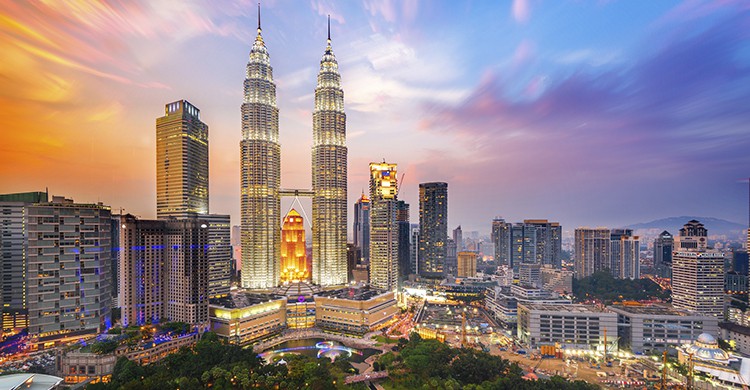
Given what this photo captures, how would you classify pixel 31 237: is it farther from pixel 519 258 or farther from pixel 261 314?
pixel 519 258

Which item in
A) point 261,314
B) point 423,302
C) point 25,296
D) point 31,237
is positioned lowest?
point 423,302

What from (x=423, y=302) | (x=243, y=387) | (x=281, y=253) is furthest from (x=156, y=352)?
(x=423, y=302)

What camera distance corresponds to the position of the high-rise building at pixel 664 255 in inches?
2940

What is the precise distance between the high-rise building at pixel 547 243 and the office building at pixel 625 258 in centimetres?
1276

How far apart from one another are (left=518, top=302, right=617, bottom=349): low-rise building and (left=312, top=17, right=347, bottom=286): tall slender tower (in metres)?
34.8

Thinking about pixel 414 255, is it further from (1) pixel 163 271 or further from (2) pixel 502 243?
(1) pixel 163 271

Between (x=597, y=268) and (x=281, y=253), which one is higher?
(x=281, y=253)

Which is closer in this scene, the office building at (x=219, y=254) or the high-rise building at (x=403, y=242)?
the office building at (x=219, y=254)

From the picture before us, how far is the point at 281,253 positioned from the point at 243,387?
42464mm

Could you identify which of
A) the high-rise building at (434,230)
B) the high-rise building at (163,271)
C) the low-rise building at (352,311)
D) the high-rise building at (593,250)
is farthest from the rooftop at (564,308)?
the high-rise building at (434,230)

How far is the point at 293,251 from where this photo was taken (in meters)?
66.9

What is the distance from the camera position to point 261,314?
145 ft

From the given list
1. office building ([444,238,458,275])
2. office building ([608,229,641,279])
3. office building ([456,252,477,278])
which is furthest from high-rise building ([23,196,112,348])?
office building ([608,229,641,279])

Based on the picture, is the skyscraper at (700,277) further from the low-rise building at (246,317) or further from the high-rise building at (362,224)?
the high-rise building at (362,224)
